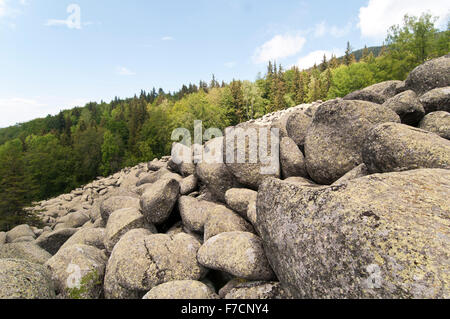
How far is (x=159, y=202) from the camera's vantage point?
7426mm

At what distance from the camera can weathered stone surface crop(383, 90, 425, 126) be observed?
6465 millimetres

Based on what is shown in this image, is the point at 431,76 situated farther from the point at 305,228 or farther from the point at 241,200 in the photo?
the point at 305,228

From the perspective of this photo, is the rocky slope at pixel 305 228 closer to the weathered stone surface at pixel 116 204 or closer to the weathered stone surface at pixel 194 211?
the weathered stone surface at pixel 194 211

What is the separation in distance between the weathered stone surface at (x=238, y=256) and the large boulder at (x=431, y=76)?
9.66m

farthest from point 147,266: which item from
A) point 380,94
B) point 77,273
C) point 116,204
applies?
point 380,94

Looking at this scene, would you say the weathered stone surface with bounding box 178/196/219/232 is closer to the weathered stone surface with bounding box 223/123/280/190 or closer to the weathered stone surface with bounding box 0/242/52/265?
the weathered stone surface with bounding box 223/123/280/190

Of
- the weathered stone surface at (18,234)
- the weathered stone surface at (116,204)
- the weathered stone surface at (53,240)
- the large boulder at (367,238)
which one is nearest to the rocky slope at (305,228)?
the large boulder at (367,238)

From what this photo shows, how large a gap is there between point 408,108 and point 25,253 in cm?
1344

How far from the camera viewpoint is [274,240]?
366 cm

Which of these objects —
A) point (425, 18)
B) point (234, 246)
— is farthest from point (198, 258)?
point (425, 18)

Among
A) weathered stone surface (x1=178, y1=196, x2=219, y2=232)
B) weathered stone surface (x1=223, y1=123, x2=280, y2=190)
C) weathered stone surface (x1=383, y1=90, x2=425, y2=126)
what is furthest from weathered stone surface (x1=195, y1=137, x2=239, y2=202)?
weathered stone surface (x1=383, y1=90, x2=425, y2=126)

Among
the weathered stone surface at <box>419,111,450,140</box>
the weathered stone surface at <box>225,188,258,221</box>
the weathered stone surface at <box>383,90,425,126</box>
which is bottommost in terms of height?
the weathered stone surface at <box>225,188,258,221</box>

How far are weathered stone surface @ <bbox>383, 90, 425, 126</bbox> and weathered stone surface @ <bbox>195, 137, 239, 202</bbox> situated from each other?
518 centimetres
